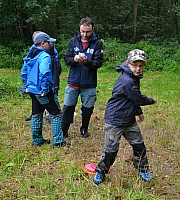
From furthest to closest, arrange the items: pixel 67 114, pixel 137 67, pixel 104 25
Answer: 1. pixel 104 25
2. pixel 67 114
3. pixel 137 67

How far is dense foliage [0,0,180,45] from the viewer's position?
848 inches

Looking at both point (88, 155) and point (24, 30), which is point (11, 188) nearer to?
point (88, 155)

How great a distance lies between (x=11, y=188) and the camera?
391cm

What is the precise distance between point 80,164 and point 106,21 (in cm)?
1997

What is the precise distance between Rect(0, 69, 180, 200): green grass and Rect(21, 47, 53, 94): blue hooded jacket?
0.95 meters

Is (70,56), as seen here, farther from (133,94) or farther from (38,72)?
(133,94)

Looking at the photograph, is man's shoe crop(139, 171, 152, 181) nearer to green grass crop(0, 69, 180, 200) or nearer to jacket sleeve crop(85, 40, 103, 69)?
green grass crop(0, 69, 180, 200)

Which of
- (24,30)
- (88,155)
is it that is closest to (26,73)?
(88,155)

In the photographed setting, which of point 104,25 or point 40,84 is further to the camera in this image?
point 104,25

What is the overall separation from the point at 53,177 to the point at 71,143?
1123 millimetres

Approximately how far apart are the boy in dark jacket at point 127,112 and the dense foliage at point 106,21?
16563 millimetres

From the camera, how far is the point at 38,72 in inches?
198

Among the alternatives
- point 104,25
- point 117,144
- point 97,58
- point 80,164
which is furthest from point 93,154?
point 104,25

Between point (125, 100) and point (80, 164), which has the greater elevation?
point (125, 100)
